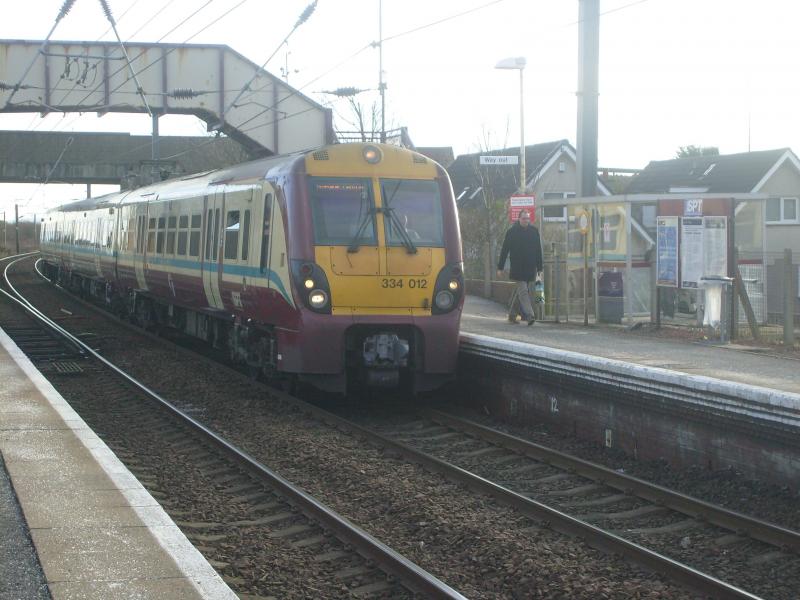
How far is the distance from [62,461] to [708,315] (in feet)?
29.2

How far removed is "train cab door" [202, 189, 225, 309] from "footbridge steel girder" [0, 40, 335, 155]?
35.9ft

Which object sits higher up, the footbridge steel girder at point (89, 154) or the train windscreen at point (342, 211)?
the footbridge steel girder at point (89, 154)

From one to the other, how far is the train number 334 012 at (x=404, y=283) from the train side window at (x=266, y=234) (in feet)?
4.81

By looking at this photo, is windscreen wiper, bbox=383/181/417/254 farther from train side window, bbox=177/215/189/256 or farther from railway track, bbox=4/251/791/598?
train side window, bbox=177/215/189/256

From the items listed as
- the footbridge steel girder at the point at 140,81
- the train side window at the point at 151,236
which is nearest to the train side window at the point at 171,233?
the train side window at the point at 151,236

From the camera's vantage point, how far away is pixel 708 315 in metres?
14.3

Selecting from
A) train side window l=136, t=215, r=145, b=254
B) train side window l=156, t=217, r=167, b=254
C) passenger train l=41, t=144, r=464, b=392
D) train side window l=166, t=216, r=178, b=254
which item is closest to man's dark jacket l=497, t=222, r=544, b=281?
passenger train l=41, t=144, r=464, b=392

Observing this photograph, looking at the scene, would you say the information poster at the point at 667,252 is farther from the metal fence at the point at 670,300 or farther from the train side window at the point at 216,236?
the train side window at the point at 216,236

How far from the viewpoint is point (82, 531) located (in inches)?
251

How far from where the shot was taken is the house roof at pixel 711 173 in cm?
4300

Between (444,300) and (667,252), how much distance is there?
4798mm

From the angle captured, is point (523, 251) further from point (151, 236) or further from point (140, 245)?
point (140, 245)

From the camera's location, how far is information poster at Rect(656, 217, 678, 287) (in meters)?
15.4

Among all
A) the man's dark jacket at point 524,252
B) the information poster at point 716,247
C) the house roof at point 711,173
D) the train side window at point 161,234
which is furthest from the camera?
the house roof at point 711,173
